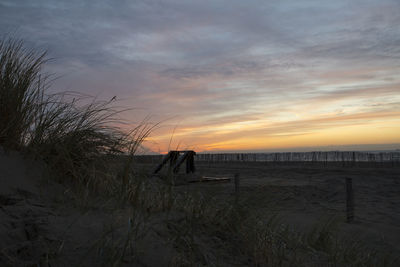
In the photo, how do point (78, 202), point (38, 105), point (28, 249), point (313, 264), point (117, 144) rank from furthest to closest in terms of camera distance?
point (117, 144)
point (38, 105)
point (313, 264)
point (78, 202)
point (28, 249)

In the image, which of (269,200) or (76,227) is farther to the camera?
(269,200)

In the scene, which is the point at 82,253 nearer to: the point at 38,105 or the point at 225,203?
the point at 225,203

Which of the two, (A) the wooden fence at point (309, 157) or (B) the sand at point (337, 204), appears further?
(A) the wooden fence at point (309, 157)

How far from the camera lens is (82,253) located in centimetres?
159

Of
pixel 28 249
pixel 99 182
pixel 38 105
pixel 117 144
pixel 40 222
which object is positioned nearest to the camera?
pixel 28 249

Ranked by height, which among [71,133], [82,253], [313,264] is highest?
[71,133]

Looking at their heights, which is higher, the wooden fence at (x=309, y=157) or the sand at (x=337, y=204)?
the wooden fence at (x=309, y=157)

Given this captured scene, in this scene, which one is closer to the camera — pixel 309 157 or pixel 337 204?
pixel 337 204

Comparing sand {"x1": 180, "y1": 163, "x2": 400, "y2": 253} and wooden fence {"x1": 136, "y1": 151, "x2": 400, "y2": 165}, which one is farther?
wooden fence {"x1": 136, "y1": 151, "x2": 400, "y2": 165}

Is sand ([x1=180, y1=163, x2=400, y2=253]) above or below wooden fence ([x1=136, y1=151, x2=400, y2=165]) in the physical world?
below

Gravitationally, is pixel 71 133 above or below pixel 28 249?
above

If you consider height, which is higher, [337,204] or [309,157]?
[309,157]

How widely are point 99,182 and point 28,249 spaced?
116 cm

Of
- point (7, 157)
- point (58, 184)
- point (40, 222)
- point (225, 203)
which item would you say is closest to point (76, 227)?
point (40, 222)
